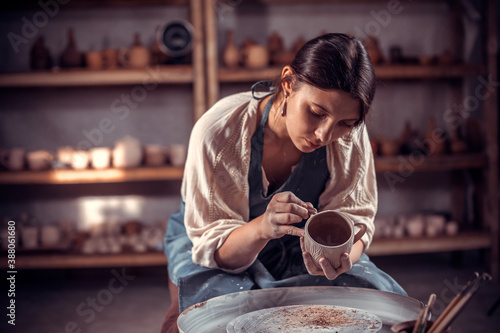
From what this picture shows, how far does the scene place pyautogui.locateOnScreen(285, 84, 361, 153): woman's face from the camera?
1128mm

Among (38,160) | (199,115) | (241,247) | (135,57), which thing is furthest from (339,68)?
(38,160)

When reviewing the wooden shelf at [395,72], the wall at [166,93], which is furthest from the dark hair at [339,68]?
the wall at [166,93]

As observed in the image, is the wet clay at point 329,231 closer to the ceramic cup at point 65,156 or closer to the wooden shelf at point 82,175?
the wooden shelf at point 82,175

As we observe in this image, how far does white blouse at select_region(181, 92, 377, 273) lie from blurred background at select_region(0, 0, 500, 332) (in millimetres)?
1483

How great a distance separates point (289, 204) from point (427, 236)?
7.66 ft

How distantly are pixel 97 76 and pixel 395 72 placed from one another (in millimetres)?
1797

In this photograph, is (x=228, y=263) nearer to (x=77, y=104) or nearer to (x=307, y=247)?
(x=307, y=247)

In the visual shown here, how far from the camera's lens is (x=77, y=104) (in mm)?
3295

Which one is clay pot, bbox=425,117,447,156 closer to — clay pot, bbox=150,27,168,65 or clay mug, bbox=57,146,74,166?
clay pot, bbox=150,27,168,65

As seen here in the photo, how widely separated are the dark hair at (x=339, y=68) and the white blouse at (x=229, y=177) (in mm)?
218

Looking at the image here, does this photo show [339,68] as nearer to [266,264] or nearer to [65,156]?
[266,264]

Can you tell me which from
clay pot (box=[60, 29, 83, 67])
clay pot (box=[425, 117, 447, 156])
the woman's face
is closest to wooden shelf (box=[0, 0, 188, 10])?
clay pot (box=[60, 29, 83, 67])

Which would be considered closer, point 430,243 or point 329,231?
point 329,231

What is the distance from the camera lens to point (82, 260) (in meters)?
2.90
